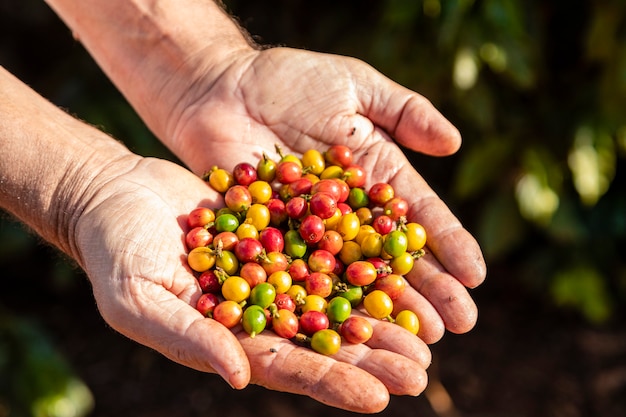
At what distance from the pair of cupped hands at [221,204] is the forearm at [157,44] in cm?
11

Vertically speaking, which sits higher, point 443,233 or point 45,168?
point 443,233

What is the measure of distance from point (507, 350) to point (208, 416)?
2.61 metres

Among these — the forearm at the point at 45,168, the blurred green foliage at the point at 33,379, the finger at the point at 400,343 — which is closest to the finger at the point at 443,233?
the finger at the point at 400,343

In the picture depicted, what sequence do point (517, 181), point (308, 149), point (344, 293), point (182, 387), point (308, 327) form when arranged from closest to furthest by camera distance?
point (308, 327) → point (344, 293) → point (308, 149) → point (517, 181) → point (182, 387)

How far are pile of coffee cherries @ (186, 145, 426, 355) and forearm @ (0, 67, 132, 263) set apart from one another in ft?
1.89

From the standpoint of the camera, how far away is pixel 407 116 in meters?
4.28

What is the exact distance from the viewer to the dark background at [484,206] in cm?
539

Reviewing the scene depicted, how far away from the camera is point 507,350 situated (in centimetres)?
651

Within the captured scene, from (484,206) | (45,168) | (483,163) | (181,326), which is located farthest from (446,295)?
(484,206)

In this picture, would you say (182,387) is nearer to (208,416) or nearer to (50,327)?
(208,416)

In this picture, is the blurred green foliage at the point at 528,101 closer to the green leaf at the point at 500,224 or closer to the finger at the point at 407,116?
the green leaf at the point at 500,224

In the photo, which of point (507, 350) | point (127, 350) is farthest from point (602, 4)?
point (127, 350)

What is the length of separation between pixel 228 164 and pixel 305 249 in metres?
0.80

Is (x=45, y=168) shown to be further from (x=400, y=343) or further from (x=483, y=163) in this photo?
(x=483, y=163)
